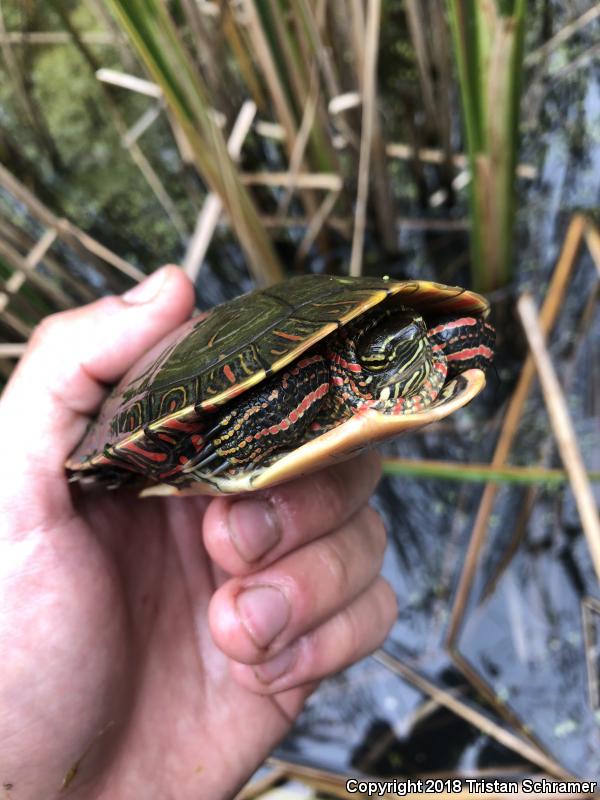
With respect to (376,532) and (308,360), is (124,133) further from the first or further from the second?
(376,532)

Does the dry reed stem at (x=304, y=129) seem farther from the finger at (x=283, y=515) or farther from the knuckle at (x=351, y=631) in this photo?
the knuckle at (x=351, y=631)

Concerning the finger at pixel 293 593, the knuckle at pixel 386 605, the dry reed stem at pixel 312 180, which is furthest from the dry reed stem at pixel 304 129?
the knuckle at pixel 386 605

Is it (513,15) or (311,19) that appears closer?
(513,15)

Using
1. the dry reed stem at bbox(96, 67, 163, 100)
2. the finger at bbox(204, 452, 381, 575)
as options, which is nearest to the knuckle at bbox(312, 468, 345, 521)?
the finger at bbox(204, 452, 381, 575)

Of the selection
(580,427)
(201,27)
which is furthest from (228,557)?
(201,27)

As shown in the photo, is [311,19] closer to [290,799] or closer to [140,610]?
[140,610]

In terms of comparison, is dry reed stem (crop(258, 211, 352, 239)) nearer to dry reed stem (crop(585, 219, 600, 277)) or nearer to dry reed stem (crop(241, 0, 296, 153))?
dry reed stem (crop(241, 0, 296, 153))

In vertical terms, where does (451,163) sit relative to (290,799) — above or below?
above
